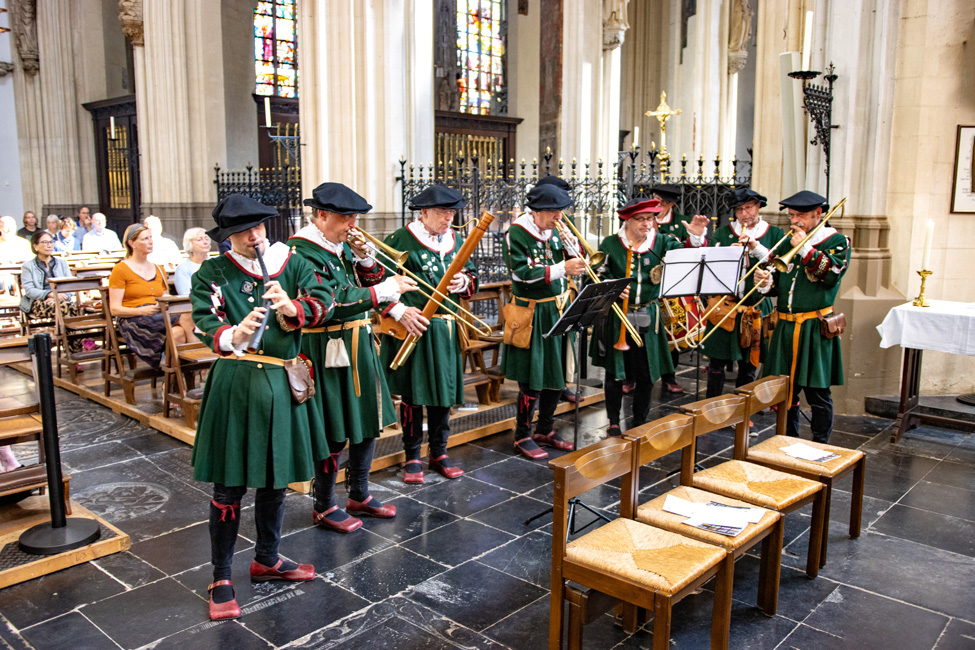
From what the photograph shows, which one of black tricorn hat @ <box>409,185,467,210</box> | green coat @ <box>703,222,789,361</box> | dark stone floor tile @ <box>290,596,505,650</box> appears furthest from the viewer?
green coat @ <box>703,222,789,361</box>

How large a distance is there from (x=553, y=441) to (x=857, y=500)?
2148 millimetres

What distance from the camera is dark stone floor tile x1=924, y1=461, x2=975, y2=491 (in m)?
5.06

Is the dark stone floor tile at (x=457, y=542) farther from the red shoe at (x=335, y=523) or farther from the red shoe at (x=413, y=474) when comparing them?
the red shoe at (x=413, y=474)

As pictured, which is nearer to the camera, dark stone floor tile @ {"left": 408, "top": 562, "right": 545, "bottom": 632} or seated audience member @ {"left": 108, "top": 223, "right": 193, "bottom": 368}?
dark stone floor tile @ {"left": 408, "top": 562, "right": 545, "bottom": 632}

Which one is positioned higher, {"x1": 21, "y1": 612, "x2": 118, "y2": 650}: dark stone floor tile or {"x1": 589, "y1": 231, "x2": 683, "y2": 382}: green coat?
{"x1": 589, "y1": 231, "x2": 683, "y2": 382}: green coat

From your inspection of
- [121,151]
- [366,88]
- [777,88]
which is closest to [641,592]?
[777,88]

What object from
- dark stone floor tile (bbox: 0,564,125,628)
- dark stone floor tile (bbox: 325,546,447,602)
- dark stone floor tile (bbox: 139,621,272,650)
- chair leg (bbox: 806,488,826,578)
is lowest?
dark stone floor tile (bbox: 0,564,125,628)

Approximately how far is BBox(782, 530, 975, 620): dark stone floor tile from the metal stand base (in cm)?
349

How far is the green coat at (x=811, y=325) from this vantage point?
5.19 metres

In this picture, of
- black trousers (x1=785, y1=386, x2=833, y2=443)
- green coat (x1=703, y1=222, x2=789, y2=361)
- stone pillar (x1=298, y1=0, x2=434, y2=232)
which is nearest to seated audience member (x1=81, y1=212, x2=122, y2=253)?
stone pillar (x1=298, y1=0, x2=434, y2=232)

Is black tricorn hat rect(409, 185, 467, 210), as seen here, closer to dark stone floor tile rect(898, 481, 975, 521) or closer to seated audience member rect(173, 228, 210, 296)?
seated audience member rect(173, 228, 210, 296)

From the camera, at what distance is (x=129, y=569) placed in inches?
150

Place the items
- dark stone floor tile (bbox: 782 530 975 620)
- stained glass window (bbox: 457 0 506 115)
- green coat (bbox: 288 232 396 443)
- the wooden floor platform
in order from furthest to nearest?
1. stained glass window (bbox: 457 0 506 115)
2. green coat (bbox: 288 232 396 443)
3. the wooden floor platform
4. dark stone floor tile (bbox: 782 530 975 620)

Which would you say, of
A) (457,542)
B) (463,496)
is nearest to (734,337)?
(463,496)
